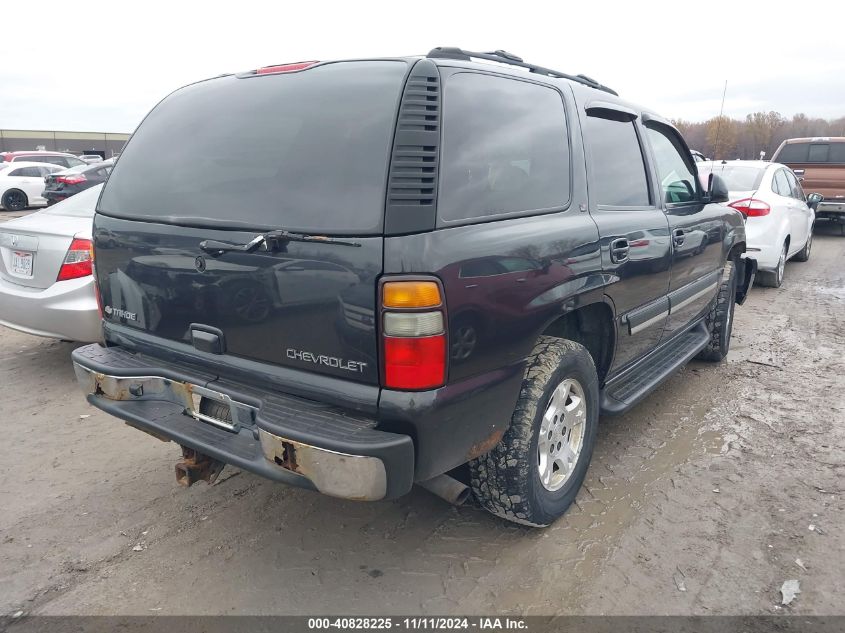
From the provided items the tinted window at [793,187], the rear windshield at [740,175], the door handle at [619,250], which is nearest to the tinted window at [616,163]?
the door handle at [619,250]

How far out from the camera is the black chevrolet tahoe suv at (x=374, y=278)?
7.00 ft

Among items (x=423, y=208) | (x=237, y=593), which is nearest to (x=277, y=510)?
(x=237, y=593)

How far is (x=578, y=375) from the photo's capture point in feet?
9.60

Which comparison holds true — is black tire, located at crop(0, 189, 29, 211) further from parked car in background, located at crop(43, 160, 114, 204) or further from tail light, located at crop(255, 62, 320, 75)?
tail light, located at crop(255, 62, 320, 75)

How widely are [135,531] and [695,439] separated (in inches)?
125

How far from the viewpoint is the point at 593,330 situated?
3.20 metres

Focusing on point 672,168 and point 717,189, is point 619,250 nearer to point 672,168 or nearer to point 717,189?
point 672,168

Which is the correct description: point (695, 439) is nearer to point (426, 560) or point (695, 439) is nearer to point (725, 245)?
point (725, 245)

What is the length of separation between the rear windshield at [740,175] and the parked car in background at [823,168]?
6.10 m

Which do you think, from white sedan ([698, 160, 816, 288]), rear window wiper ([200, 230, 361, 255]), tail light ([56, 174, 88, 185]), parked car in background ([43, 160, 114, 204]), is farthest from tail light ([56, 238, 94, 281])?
tail light ([56, 174, 88, 185])

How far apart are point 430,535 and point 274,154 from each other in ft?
5.88

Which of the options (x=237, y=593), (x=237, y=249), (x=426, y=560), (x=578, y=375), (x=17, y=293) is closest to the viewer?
(x=237, y=249)

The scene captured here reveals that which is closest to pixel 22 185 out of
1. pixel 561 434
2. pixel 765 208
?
pixel 765 208

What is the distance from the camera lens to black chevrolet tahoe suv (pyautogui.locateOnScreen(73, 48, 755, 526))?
84.0 inches
